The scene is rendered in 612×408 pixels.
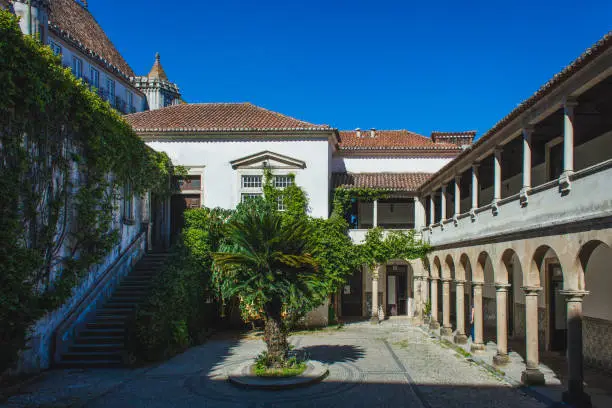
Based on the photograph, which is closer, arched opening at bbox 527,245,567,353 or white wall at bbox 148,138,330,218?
arched opening at bbox 527,245,567,353

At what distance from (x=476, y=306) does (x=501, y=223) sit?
2985mm

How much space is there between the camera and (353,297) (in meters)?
27.7

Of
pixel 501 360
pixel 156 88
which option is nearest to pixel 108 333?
pixel 501 360

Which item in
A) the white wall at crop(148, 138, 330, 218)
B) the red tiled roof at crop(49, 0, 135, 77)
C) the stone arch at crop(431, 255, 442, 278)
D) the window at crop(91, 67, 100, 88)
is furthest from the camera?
the window at crop(91, 67, 100, 88)

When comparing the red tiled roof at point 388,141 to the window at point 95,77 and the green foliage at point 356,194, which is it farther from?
the window at point 95,77

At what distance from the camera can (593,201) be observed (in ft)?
31.2

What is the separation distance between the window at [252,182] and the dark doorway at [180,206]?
2234mm

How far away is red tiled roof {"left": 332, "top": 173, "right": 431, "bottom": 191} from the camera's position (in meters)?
24.3

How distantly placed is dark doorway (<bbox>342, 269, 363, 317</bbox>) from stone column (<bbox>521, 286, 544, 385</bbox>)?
15656 millimetres

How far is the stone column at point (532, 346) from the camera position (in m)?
11.7

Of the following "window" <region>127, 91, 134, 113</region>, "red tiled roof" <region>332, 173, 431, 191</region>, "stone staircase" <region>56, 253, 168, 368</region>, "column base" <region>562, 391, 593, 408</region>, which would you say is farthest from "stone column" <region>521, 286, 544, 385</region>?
"window" <region>127, 91, 134, 113</region>

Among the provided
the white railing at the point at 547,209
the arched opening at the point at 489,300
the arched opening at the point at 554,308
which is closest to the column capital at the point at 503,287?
the white railing at the point at 547,209

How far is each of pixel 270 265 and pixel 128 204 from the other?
9.68 m

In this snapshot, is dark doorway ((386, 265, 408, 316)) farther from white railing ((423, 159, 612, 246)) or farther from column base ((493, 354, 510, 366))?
column base ((493, 354, 510, 366))
